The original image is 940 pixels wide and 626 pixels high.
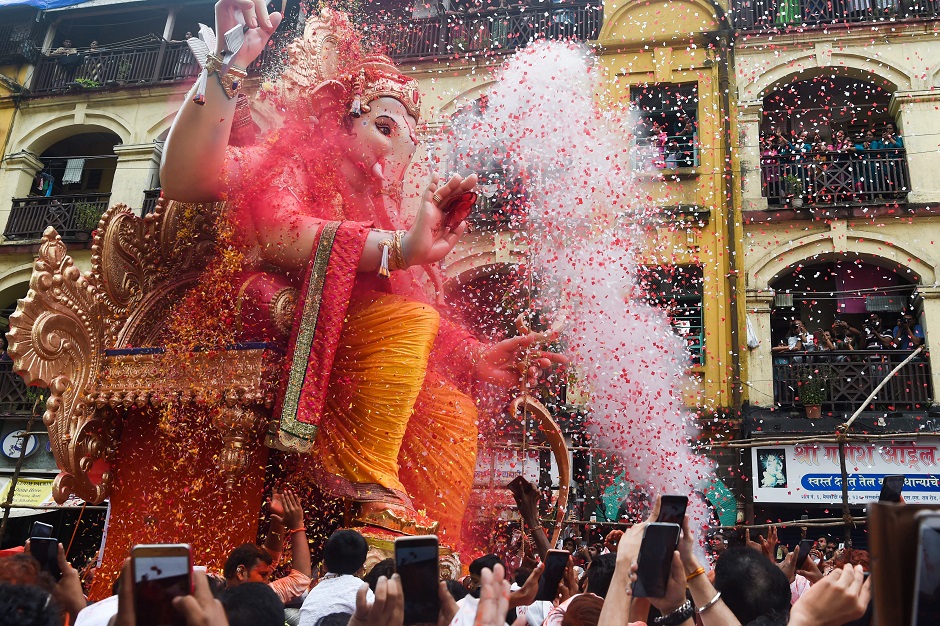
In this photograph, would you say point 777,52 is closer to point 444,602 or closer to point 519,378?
point 519,378

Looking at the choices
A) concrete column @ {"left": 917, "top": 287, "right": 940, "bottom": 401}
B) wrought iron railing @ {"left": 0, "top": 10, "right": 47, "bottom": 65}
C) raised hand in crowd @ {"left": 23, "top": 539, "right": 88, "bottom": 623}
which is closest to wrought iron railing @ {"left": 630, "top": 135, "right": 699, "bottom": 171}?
concrete column @ {"left": 917, "top": 287, "right": 940, "bottom": 401}

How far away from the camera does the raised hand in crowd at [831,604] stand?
1.91 metres

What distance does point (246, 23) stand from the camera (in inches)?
185

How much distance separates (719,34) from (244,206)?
12.1 m

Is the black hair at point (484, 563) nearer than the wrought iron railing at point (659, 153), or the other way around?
the black hair at point (484, 563)

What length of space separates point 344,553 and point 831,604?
1907 millimetres

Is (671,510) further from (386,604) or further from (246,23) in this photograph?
(246,23)

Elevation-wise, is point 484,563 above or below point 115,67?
below

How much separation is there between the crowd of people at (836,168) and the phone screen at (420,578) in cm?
1357

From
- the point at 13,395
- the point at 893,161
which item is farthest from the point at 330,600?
the point at 13,395

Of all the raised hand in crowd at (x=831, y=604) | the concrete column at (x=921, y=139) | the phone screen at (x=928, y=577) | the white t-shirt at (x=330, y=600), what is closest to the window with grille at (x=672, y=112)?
the concrete column at (x=921, y=139)

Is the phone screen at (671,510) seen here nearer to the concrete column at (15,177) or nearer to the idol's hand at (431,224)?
the idol's hand at (431,224)

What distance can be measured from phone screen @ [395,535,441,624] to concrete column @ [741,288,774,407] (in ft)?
41.5

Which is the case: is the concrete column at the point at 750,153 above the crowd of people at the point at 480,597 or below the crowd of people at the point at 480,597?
above
